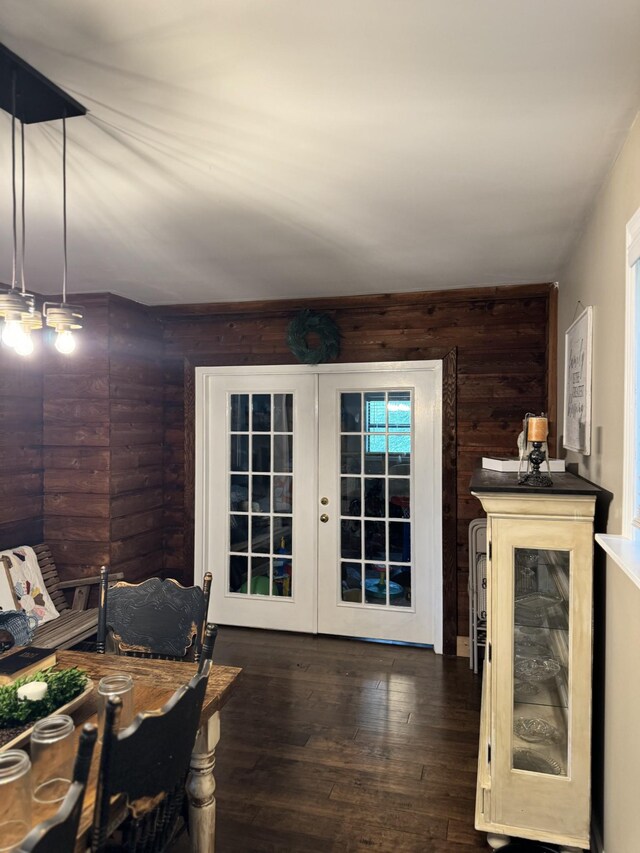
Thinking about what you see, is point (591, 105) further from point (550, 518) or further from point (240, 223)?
point (240, 223)

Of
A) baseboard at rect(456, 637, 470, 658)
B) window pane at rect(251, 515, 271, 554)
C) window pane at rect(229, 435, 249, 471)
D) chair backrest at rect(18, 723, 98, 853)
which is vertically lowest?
baseboard at rect(456, 637, 470, 658)

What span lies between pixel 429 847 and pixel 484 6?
2.70 meters

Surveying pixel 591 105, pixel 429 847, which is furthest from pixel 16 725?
pixel 591 105

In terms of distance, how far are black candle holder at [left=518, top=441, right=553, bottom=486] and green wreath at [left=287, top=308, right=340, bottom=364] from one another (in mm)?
2188

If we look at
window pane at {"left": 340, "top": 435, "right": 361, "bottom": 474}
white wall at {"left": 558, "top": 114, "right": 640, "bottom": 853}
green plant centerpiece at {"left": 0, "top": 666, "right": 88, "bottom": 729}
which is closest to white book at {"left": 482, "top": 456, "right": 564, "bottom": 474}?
white wall at {"left": 558, "top": 114, "right": 640, "bottom": 853}

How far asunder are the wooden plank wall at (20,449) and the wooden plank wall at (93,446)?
0.07 meters

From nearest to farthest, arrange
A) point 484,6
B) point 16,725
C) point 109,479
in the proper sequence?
point 484,6
point 16,725
point 109,479

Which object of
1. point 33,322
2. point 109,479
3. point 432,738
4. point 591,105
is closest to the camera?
point 591,105

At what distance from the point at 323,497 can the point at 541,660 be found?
2.36m

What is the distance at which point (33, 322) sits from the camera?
183 centimetres

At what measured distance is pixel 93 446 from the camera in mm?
4055

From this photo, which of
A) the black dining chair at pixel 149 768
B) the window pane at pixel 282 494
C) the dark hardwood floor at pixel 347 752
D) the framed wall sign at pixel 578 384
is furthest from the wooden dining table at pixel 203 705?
the window pane at pixel 282 494

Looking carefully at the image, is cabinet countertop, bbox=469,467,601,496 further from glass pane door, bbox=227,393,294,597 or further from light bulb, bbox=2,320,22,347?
glass pane door, bbox=227,393,294,597

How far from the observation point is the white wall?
1.73m
